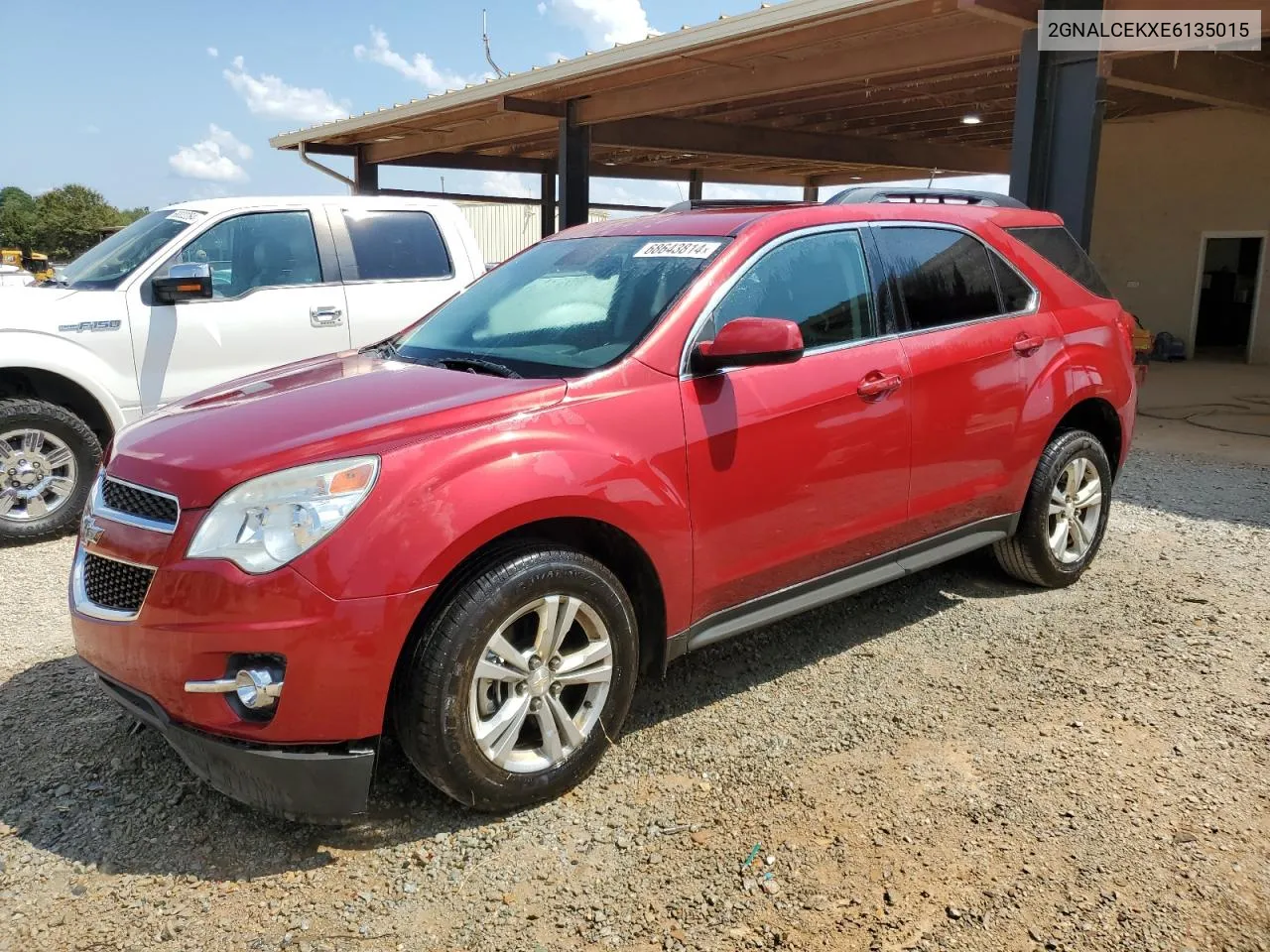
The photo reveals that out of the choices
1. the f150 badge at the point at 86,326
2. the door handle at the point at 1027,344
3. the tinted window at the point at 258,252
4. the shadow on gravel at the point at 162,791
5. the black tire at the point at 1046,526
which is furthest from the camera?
the tinted window at the point at 258,252

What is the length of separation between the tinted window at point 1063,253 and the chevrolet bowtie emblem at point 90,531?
396 centimetres

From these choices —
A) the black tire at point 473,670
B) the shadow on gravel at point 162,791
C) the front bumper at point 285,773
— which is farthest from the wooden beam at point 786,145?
the front bumper at point 285,773

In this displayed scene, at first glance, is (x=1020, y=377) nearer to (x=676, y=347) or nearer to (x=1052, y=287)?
(x=1052, y=287)

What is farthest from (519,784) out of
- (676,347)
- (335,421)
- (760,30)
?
(760,30)

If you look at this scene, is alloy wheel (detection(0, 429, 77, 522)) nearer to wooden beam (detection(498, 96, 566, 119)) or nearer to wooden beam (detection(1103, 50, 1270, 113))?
wooden beam (detection(498, 96, 566, 119))

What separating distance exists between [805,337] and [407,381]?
1442mm

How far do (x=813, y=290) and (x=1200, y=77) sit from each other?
10.3 m

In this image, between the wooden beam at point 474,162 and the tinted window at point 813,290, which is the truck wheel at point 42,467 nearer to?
the tinted window at point 813,290

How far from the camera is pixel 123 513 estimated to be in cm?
287

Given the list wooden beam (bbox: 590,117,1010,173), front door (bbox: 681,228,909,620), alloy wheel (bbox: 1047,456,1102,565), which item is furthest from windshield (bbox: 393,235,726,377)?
wooden beam (bbox: 590,117,1010,173)

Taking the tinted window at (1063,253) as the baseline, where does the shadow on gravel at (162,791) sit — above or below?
below

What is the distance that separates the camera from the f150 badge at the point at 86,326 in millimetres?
5812

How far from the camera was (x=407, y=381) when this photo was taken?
3232 millimetres

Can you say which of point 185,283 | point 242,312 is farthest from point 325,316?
point 185,283
